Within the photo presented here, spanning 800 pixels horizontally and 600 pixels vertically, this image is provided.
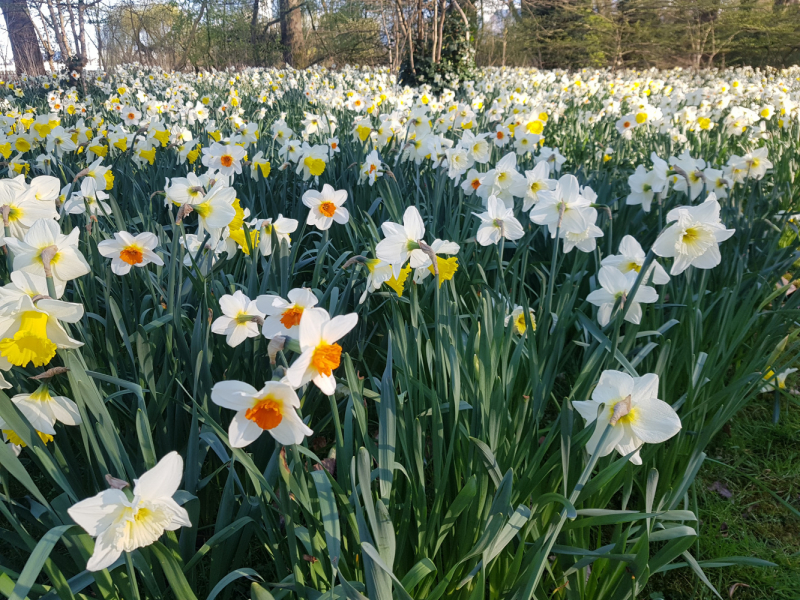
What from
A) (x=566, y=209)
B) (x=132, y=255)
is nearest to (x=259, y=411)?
(x=132, y=255)

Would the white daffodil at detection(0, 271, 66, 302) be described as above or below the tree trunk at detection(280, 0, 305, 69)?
below

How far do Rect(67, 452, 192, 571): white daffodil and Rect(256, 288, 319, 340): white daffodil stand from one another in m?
0.33

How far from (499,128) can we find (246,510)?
327 centimetres

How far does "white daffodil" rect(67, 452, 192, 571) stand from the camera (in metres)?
0.79

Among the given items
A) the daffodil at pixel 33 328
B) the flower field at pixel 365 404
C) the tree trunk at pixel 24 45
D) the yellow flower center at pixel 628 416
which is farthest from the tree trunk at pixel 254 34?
the yellow flower center at pixel 628 416

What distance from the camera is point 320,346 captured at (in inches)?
37.0

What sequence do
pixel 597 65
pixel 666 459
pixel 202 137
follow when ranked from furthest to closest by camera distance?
pixel 597 65 → pixel 202 137 → pixel 666 459

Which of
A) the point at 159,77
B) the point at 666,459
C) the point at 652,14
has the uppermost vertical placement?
the point at 652,14

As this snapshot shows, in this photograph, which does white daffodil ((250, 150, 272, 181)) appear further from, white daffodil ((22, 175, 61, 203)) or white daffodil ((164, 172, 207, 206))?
white daffodil ((22, 175, 61, 203))

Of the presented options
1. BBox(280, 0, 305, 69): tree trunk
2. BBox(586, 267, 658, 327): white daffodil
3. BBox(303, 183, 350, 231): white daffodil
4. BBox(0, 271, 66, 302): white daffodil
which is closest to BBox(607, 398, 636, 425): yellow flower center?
BBox(586, 267, 658, 327): white daffodil

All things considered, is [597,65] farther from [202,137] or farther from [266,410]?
[266,410]

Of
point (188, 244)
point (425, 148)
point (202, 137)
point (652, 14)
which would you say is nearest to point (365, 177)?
point (425, 148)

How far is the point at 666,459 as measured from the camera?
155cm

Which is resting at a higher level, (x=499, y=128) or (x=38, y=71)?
(x=38, y=71)
